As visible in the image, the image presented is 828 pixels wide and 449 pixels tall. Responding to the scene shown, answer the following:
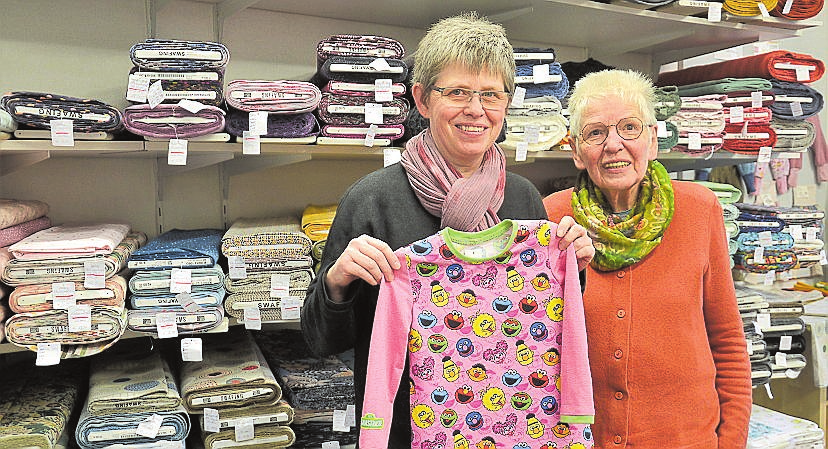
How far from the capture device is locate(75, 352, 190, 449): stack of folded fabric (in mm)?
1922

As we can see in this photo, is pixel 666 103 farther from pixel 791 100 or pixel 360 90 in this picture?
pixel 360 90

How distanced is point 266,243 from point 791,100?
7.74ft

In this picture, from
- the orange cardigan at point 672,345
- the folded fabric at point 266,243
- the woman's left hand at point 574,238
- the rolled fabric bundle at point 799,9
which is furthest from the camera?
the rolled fabric bundle at point 799,9

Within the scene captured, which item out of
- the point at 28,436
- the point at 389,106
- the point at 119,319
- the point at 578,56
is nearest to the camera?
the point at 28,436

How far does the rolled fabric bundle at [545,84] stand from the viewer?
2516 mm

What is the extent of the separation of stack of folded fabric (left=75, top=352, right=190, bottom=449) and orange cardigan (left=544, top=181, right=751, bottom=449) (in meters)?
1.19

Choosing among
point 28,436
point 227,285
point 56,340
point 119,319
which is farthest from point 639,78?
point 28,436

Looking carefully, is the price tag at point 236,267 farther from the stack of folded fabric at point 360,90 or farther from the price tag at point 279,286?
the stack of folded fabric at point 360,90

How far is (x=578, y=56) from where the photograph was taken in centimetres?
315

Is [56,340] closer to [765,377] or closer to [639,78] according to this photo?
[639,78]

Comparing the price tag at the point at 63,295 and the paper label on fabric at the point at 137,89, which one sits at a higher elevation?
the paper label on fabric at the point at 137,89

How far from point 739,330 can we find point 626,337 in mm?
309

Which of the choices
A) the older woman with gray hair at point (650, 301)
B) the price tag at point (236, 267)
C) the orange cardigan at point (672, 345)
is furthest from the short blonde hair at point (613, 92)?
the price tag at point (236, 267)

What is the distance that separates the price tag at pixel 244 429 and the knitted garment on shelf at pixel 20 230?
0.84 meters
